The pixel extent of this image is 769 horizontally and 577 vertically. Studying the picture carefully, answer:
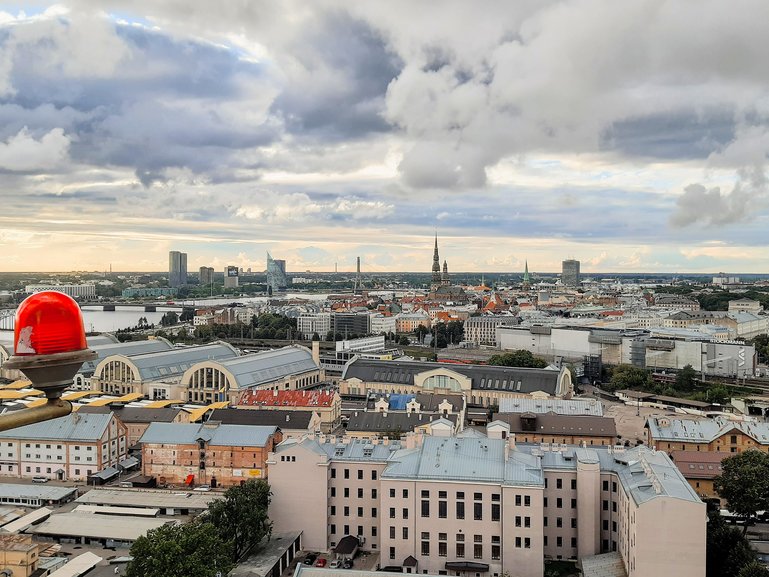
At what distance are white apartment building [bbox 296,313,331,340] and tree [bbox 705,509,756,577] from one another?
41.3 meters

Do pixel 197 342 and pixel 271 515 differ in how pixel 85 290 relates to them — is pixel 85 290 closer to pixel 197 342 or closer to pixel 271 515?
pixel 197 342

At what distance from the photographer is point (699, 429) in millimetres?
17891

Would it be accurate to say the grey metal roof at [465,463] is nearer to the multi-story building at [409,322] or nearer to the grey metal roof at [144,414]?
the grey metal roof at [144,414]

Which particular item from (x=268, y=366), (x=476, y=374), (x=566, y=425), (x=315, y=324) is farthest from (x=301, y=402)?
(x=315, y=324)

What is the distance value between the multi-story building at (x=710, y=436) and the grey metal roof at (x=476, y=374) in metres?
6.04

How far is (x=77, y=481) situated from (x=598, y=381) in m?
23.5

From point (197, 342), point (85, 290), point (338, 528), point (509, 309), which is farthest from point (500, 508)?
point (85, 290)

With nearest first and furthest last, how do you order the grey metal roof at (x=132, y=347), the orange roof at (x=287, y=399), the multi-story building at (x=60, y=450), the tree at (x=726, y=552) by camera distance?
1. the tree at (x=726, y=552)
2. the multi-story building at (x=60, y=450)
3. the orange roof at (x=287, y=399)
4. the grey metal roof at (x=132, y=347)

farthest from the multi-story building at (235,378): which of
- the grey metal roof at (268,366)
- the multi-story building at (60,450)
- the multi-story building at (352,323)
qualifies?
the multi-story building at (352,323)

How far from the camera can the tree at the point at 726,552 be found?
11.0 meters

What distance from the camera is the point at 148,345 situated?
3209 centimetres

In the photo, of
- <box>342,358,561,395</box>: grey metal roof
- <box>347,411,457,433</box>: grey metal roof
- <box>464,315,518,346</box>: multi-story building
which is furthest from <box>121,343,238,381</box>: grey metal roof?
<box>464,315,518,346</box>: multi-story building

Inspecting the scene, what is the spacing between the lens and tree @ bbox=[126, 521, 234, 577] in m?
10.0

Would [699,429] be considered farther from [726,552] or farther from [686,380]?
[686,380]
